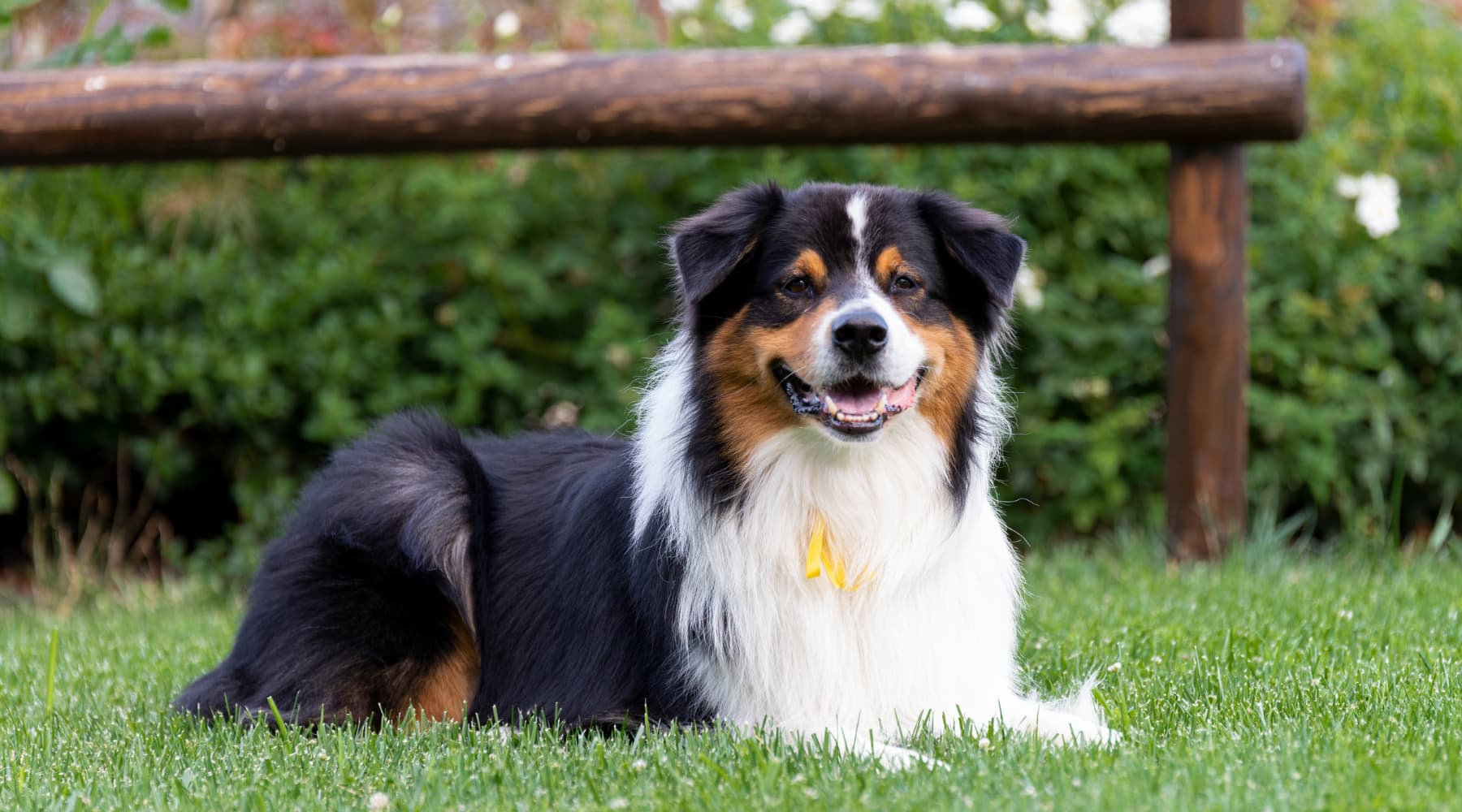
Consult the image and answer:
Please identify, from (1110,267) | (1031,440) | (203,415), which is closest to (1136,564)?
(1031,440)

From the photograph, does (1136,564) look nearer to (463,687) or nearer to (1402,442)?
(1402,442)

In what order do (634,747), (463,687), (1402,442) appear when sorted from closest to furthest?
(634,747)
(463,687)
(1402,442)

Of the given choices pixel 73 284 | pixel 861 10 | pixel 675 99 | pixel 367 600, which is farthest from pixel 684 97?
pixel 73 284

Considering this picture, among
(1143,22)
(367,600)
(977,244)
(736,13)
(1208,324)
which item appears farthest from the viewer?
(736,13)

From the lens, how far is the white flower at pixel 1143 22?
24.1ft

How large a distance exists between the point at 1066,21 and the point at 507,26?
2871 millimetres

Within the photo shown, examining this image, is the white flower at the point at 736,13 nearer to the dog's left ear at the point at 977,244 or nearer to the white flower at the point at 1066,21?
the white flower at the point at 1066,21

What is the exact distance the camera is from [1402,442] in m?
7.12

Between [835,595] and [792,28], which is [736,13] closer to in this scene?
[792,28]

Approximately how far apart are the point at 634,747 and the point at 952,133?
3.30 m

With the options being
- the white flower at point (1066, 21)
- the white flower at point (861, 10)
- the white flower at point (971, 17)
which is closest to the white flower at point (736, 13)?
the white flower at point (861, 10)

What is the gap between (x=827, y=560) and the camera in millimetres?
3885

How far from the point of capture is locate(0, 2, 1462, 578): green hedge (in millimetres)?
7105

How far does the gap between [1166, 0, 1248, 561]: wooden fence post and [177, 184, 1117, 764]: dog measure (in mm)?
2335
